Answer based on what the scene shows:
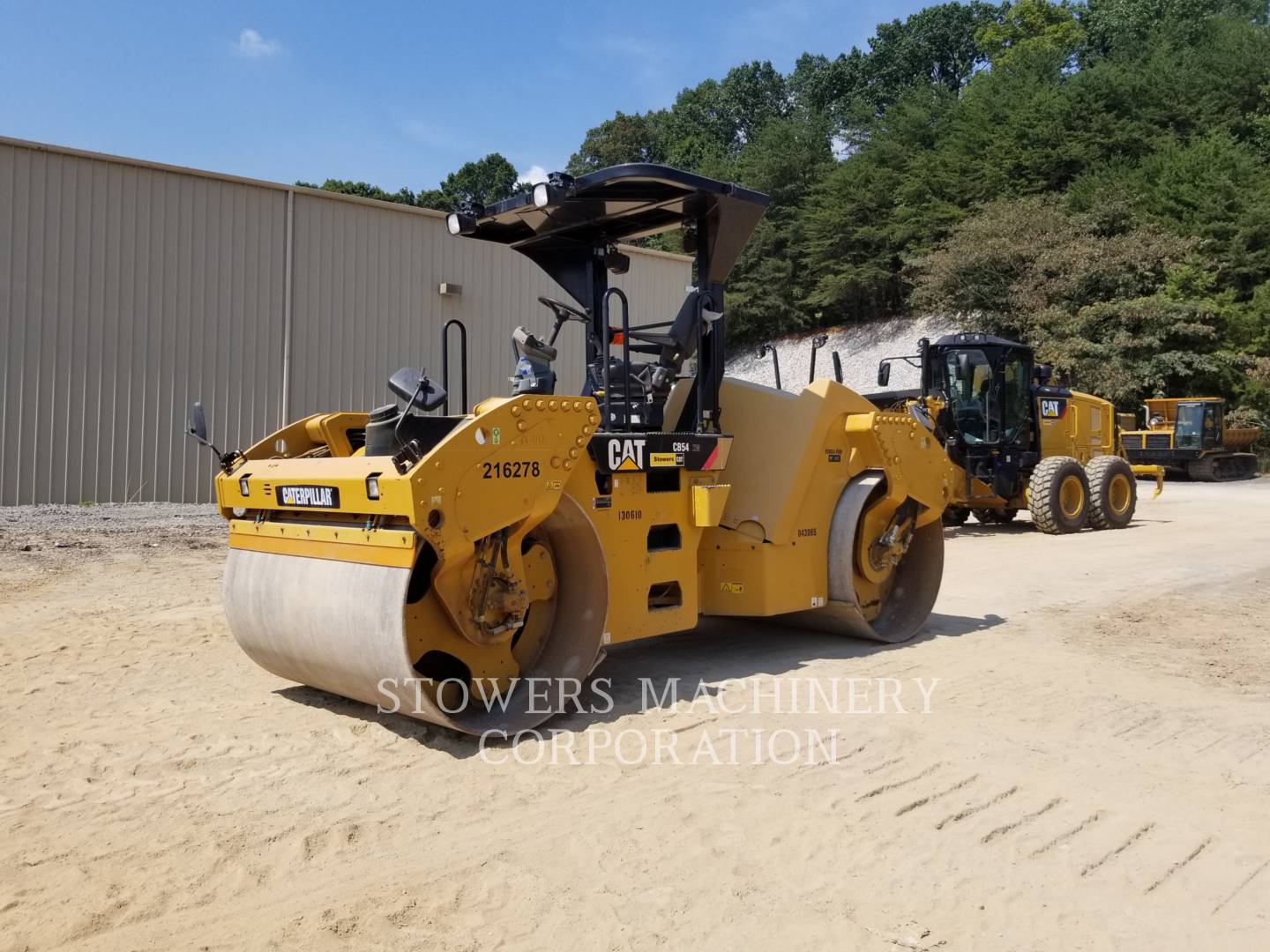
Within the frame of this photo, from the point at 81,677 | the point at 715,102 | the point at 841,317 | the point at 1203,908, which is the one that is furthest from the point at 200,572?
the point at 715,102

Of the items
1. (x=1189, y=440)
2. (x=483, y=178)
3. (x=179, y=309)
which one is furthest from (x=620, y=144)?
(x=179, y=309)

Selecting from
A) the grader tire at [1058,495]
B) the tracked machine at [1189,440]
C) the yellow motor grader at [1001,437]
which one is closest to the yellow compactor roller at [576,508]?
the yellow motor grader at [1001,437]

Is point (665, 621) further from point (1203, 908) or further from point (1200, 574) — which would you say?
point (1200, 574)

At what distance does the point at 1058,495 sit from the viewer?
14.5 m

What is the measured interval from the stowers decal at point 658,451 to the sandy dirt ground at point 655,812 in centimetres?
114

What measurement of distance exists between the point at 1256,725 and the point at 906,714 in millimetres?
1639

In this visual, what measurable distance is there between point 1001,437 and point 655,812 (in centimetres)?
1188

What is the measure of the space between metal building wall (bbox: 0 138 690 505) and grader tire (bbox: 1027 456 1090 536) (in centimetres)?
647

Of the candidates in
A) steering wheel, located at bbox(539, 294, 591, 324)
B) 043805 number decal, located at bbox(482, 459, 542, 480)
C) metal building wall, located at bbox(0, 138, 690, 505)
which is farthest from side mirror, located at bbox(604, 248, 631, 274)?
metal building wall, located at bbox(0, 138, 690, 505)

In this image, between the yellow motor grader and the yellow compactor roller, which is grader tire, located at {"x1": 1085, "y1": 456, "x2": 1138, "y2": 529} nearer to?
the yellow motor grader

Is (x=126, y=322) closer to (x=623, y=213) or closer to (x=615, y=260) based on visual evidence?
(x=615, y=260)

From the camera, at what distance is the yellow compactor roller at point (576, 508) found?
4266mm

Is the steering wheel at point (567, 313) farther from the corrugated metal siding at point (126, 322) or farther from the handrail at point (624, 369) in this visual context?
the corrugated metal siding at point (126, 322)

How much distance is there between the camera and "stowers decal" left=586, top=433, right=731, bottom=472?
5.02 meters
